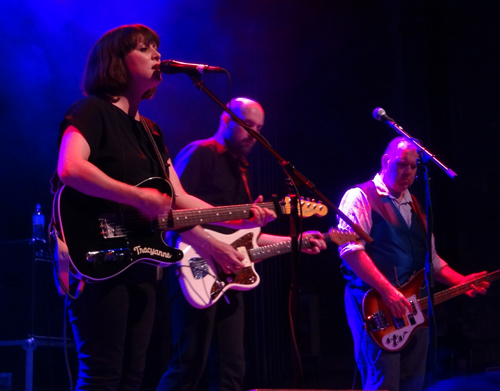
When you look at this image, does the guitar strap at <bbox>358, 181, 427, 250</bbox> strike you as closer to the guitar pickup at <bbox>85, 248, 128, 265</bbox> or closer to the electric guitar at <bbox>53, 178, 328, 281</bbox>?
the electric guitar at <bbox>53, 178, 328, 281</bbox>

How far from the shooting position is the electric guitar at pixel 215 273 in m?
3.30

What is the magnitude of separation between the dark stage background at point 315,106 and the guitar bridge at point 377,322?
1.71 m

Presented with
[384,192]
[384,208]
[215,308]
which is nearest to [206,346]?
[215,308]

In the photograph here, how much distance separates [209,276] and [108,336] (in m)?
1.22

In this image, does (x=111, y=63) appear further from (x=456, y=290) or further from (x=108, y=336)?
(x=456, y=290)

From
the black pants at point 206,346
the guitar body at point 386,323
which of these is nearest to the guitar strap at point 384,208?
the guitar body at point 386,323

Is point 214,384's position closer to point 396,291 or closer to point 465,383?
point 396,291

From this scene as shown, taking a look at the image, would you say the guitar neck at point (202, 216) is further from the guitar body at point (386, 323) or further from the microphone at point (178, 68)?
the guitar body at point (386, 323)

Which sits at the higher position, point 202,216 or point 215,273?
point 202,216

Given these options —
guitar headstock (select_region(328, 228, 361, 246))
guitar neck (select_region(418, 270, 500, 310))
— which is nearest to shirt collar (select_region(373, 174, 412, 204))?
guitar headstock (select_region(328, 228, 361, 246))

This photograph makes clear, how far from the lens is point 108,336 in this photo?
2.20 meters

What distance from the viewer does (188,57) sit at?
18.6 feet

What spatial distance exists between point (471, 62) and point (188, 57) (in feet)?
11.2

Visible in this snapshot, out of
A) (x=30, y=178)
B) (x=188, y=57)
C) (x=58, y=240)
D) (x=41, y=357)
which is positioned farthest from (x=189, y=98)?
(x=58, y=240)
